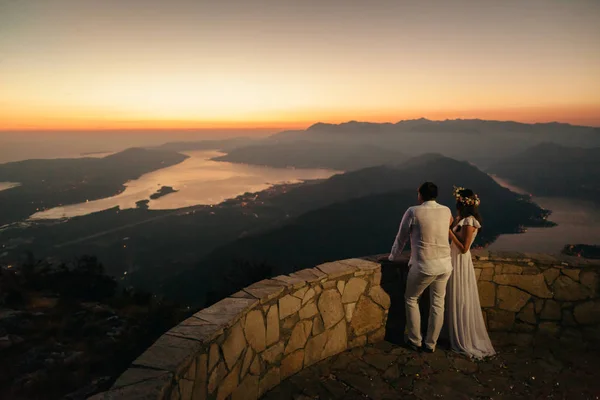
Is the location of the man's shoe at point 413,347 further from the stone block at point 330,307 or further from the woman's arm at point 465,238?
the woman's arm at point 465,238

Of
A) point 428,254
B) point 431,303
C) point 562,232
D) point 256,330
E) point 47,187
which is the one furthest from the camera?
point 47,187

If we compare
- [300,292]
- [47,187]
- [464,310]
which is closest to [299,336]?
[300,292]

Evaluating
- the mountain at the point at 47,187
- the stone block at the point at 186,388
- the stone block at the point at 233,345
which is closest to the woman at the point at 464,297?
the stone block at the point at 233,345

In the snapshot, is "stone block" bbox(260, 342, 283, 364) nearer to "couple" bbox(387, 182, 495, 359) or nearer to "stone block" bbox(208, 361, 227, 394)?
"stone block" bbox(208, 361, 227, 394)

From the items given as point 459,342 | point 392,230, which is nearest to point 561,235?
point 392,230

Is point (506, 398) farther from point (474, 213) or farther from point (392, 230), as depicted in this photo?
point (392, 230)

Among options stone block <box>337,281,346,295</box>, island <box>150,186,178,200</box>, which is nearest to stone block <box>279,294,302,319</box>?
stone block <box>337,281,346,295</box>

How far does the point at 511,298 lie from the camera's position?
4160 millimetres

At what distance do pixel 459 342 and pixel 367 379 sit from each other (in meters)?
1.21

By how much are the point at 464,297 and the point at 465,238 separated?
0.69 m

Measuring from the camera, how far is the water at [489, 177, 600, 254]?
272 feet

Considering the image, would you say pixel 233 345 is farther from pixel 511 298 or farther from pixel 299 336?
pixel 511 298

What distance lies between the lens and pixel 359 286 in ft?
12.6

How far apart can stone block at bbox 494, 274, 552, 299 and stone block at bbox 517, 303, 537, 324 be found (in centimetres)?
18
